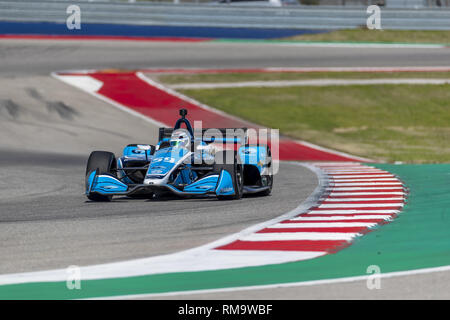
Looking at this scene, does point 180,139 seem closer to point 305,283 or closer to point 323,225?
point 323,225

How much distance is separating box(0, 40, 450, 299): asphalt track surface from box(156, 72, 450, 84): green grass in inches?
35.5

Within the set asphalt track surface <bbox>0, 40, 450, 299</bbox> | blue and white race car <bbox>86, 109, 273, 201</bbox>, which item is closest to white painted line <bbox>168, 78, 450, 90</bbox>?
asphalt track surface <bbox>0, 40, 450, 299</bbox>

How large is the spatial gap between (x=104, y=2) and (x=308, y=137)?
1140 cm

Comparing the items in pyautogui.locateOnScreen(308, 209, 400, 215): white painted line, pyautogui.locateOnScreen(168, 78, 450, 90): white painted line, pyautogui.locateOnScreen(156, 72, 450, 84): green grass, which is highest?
pyautogui.locateOnScreen(156, 72, 450, 84): green grass

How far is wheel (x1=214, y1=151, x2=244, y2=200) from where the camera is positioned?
11016 mm

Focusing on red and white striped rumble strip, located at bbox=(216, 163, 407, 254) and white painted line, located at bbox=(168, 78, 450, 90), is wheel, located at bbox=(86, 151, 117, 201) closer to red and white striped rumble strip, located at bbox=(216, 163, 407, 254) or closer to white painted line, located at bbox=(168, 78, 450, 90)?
red and white striped rumble strip, located at bbox=(216, 163, 407, 254)

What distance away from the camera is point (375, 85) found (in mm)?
25234

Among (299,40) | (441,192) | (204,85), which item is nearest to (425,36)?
(299,40)

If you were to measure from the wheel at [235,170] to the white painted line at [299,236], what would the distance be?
10.0ft

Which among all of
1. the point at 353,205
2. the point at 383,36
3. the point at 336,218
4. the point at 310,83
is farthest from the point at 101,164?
the point at 383,36

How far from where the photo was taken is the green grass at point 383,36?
2997 cm

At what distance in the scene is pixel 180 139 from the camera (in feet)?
37.6
